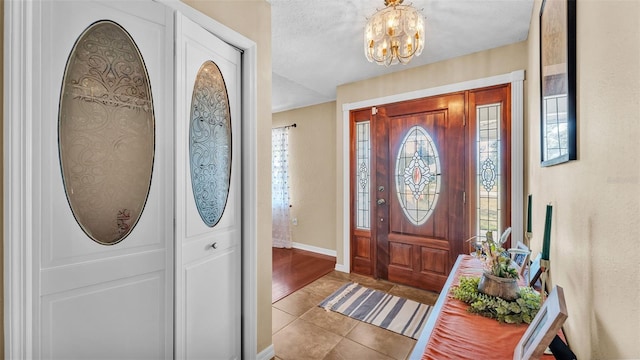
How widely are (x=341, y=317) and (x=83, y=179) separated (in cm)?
223

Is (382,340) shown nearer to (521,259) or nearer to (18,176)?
(521,259)

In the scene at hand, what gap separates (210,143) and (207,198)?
32cm

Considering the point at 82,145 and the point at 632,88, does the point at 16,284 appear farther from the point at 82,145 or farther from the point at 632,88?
the point at 632,88

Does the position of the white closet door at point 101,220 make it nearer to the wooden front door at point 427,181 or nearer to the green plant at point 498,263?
the green plant at point 498,263

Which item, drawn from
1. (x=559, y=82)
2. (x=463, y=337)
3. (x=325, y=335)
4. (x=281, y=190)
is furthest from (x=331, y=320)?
(x=281, y=190)

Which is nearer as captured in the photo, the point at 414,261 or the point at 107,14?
the point at 107,14

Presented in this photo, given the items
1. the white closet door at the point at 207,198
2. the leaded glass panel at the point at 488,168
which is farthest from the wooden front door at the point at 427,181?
the white closet door at the point at 207,198

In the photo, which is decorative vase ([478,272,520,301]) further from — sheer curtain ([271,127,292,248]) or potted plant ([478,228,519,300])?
sheer curtain ([271,127,292,248])

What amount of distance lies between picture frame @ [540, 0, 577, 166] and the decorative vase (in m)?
0.53

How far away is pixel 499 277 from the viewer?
3.89 feet

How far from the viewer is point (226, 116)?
1.67 m

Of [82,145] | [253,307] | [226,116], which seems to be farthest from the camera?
[253,307]

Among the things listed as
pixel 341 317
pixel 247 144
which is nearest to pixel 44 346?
pixel 247 144

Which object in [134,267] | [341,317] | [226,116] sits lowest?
[341,317]
